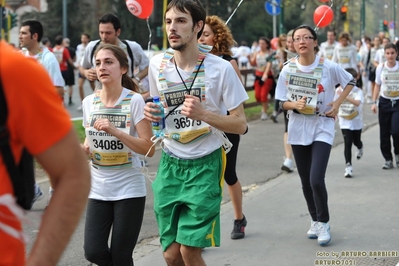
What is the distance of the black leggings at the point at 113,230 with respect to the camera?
431cm

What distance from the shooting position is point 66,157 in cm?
187

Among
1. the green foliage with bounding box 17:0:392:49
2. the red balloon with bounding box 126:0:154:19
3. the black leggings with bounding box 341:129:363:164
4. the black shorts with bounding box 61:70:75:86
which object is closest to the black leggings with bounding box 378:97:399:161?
the black leggings with bounding box 341:129:363:164

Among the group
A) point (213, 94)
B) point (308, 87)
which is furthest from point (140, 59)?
point (213, 94)

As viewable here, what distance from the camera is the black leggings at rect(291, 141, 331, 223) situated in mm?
6070

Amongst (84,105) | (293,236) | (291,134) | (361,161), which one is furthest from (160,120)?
(361,161)

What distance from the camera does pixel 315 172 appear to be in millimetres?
6059

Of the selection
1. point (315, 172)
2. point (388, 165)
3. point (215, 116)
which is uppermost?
point (215, 116)

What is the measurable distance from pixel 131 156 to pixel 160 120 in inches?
14.7

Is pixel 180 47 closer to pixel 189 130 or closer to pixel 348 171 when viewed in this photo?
pixel 189 130

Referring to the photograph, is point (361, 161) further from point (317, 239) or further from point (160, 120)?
point (160, 120)

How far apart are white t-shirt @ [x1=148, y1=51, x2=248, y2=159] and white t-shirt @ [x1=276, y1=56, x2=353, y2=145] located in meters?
1.91

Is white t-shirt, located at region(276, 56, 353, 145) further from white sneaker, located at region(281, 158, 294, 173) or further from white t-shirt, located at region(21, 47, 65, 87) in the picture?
white sneaker, located at region(281, 158, 294, 173)

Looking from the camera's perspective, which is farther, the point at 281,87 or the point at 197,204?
the point at 281,87

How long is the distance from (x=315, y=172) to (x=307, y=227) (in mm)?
908
